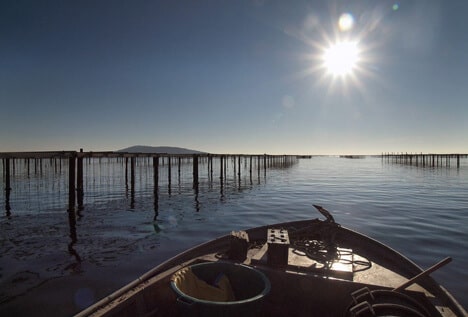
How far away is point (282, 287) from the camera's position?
4.75 meters

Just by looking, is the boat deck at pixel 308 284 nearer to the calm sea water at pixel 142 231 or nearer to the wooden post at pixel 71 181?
the calm sea water at pixel 142 231

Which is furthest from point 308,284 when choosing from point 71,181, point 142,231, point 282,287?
point 71,181

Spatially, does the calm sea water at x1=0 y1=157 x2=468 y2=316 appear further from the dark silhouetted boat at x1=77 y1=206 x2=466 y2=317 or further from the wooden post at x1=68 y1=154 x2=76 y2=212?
the dark silhouetted boat at x1=77 y1=206 x2=466 y2=317

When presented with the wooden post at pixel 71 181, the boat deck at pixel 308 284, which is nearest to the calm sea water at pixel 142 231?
the wooden post at pixel 71 181

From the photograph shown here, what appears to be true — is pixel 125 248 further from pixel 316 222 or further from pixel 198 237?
pixel 316 222

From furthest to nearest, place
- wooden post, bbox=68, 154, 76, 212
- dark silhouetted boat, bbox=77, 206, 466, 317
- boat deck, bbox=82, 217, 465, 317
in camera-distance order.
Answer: wooden post, bbox=68, 154, 76, 212 → boat deck, bbox=82, 217, 465, 317 → dark silhouetted boat, bbox=77, 206, 466, 317

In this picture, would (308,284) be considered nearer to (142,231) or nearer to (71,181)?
(142,231)

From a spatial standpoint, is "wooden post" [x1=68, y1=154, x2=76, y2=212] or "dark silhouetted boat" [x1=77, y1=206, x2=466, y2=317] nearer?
"dark silhouetted boat" [x1=77, y1=206, x2=466, y2=317]

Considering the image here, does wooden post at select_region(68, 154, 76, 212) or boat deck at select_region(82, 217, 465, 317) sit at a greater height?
wooden post at select_region(68, 154, 76, 212)

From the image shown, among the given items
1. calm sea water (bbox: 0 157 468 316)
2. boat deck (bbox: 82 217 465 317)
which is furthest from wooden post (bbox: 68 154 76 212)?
boat deck (bbox: 82 217 465 317)

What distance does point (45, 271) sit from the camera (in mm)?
7824

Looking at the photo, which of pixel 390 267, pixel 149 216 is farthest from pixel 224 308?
pixel 149 216

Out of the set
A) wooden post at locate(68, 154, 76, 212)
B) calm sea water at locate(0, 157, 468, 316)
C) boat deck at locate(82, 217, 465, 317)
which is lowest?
calm sea water at locate(0, 157, 468, 316)

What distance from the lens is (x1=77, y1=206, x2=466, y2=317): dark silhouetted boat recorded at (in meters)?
3.60
